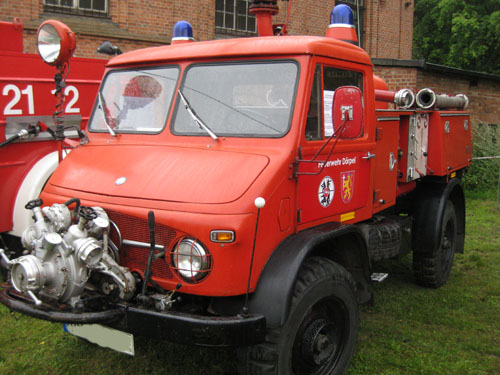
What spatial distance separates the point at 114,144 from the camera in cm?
390

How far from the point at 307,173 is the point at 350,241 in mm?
863

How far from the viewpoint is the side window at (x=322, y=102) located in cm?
357

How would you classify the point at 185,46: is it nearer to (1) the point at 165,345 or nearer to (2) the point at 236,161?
(2) the point at 236,161

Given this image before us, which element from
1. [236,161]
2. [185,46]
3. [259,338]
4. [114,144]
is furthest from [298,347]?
[185,46]

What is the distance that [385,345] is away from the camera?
4.43 metres

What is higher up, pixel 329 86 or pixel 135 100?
pixel 329 86

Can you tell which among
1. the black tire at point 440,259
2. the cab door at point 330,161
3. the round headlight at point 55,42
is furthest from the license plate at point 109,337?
the black tire at point 440,259

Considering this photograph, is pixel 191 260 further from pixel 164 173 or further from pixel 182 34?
pixel 182 34

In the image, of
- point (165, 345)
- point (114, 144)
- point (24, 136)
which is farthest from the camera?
point (24, 136)

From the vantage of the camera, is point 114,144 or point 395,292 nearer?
point 114,144

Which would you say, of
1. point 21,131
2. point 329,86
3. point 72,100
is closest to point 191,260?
point 329,86

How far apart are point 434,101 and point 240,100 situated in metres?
2.48

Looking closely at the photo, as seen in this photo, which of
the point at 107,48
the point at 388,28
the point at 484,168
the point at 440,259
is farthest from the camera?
the point at 388,28

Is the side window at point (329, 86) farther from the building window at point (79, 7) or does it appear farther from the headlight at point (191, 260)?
the building window at point (79, 7)
